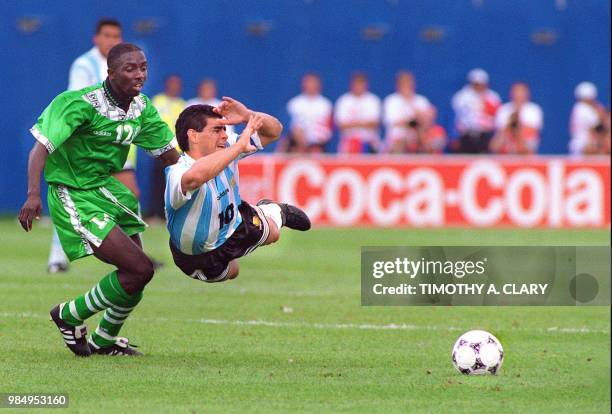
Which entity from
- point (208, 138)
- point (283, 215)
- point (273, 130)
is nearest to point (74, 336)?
point (208, 138)

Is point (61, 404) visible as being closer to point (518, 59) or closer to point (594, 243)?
point (594, 243)

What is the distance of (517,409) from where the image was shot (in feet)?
24.3

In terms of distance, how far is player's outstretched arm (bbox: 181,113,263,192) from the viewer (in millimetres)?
8453

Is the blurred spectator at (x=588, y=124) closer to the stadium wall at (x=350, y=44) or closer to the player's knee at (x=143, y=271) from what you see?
the stadium wall at (x=350, y=44)

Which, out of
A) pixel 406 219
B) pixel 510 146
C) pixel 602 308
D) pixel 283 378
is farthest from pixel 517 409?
pixel 510 146

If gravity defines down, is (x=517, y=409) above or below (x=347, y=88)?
A: below

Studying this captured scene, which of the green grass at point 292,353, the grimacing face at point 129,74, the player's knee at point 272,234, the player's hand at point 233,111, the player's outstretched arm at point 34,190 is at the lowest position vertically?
the green grass at point 292,353

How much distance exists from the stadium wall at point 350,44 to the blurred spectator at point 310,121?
4.56 feet

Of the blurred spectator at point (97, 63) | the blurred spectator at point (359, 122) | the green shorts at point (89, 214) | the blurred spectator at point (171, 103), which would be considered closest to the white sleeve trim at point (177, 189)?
the green shorts at point (89, 214)

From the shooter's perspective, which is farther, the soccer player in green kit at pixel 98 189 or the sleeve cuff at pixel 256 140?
the sleeve cuff at pixel 256 140

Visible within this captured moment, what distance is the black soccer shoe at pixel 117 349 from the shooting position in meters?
9.38

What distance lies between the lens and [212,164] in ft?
27.8

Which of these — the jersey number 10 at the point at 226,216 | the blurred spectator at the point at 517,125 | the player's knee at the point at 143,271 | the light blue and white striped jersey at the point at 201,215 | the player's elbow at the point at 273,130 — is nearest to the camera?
the light blue and white striped jersey at the point at 201,215

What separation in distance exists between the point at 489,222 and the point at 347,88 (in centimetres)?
544
